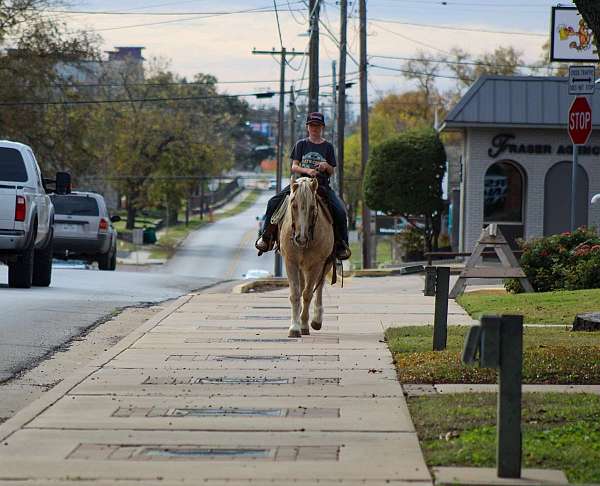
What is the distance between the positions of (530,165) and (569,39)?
337 inches

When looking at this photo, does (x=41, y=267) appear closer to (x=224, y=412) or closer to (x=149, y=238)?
(x=224, y=412)

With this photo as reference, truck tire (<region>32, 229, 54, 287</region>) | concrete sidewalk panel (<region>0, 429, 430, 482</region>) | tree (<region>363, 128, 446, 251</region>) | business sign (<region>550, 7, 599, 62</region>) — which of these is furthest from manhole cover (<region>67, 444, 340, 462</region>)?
tree (<region>363, 128, 446, 251</region>)

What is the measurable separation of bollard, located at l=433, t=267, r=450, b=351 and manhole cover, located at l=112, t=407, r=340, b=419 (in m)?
Result: 3.22

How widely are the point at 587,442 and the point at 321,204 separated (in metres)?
7.00

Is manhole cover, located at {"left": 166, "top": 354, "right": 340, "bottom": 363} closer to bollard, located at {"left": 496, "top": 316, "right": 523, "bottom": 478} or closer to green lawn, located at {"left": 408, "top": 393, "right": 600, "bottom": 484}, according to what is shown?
green lawn, located at {"left": 408, "top": 393, "right": 600, "bottom": 484}

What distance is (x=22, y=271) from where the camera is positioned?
20.9 meters

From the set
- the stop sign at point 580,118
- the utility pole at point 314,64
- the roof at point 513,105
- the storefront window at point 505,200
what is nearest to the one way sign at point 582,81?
the stop sign at point 580,118

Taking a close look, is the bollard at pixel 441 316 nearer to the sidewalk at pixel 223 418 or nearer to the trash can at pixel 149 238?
the sidewalk at pixel 223 418

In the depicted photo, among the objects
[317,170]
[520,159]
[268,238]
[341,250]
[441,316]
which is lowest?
[441,316]

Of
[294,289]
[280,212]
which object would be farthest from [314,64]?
[294,289]

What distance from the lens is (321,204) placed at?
14.1 m

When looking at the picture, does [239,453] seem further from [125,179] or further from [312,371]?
[125,179]

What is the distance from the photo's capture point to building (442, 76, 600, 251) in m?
35.2

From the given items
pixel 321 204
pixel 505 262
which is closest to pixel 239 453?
pixel 321 204
